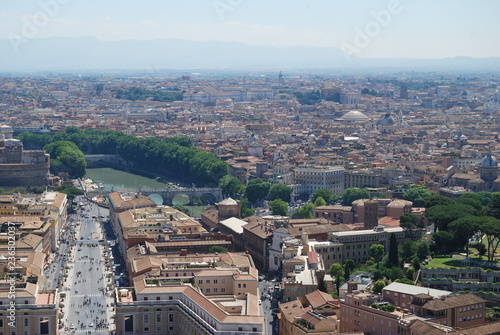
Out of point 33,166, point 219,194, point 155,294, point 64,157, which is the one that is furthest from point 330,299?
point 64,157

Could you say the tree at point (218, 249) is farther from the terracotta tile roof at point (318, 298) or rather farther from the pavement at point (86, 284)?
the terracotta tile roof at point (318, 298)

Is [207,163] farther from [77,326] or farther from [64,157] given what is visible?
[77,326]

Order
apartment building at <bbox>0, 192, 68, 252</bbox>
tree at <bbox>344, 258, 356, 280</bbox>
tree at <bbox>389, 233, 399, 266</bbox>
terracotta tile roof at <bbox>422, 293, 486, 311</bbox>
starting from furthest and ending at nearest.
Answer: apartment building at <bbox>0, 192, 68, 252</bbox>, tree at <bbox>344, 258, 356, 280</bbox>, tree at <bbox>389, 233, 399, 266</bbox>, terracotta tile roof at <bbox>422, 293, 486, 311</bbox>

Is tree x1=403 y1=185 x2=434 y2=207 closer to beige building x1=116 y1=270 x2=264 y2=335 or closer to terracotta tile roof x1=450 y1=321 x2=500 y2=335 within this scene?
beige building x1=116 y1=270 x2=264 y2=335

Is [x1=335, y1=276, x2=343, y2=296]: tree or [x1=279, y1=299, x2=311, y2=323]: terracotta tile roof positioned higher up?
[x1=279, y1=299, x2=311, y2=323]: terracotta tile roof

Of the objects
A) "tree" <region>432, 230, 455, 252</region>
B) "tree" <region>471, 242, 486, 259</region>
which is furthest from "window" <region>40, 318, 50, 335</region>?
"tree" <region>471, 242, 486, 259</region>

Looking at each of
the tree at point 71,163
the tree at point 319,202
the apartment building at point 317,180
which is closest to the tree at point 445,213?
the tree at point 319,202

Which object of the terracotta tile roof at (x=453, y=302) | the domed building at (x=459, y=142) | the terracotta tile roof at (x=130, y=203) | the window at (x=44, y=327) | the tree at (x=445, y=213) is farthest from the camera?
the domed building at (x=459, y=142)
